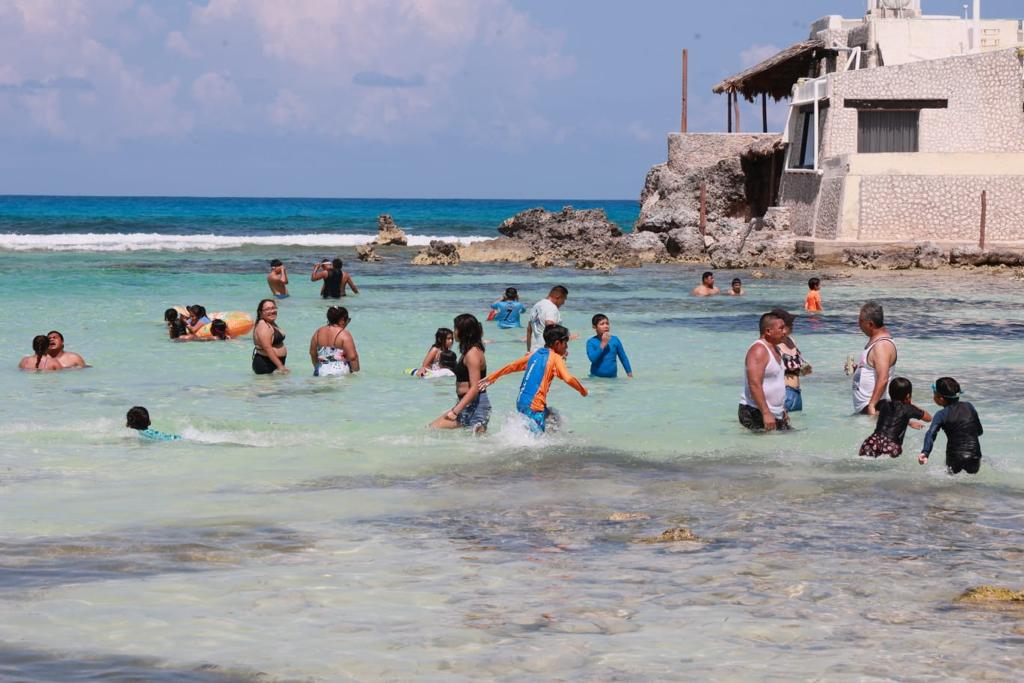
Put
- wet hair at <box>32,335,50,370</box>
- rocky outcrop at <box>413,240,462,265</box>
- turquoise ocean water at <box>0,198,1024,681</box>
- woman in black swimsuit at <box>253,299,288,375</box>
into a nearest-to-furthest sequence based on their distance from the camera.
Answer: turquoise ocean water at <box>0,198,1024,681</box>
woman in black swimsuit at <box>253,299,288,375</box>
wet hair at <box>32,335,50,370</box>
rocky outcrop at <box>413,240,462,265</box>

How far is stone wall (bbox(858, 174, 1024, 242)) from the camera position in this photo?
3791cm

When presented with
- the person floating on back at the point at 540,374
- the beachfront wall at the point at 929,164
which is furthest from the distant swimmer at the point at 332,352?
the beachfront wall at the point at 929,164

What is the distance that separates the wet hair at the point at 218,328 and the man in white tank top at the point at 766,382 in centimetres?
993

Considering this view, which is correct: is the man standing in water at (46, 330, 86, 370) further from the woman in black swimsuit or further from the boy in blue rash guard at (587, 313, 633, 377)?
the boy in blue rash guard at (587, 313, 633, 377)

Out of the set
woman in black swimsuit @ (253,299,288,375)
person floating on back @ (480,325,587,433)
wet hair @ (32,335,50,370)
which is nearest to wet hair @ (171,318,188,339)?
wet hair @ (32,335,50,370)

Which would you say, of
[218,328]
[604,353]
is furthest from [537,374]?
[218,328]

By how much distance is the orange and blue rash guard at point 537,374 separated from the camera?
35.0ft

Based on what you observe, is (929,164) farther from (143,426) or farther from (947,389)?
(143,426)

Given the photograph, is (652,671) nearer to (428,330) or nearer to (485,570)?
(485,570)

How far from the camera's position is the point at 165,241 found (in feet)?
217

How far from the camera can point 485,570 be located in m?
7.30

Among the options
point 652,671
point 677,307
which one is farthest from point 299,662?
point 677,307

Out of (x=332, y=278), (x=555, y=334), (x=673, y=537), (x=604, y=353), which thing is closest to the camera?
(x=673, y=537)

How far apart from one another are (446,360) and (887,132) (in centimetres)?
2976
